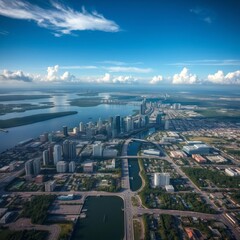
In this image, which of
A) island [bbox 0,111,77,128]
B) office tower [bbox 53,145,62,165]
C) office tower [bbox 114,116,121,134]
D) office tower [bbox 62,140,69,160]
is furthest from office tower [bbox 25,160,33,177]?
island [bbox 0,111,77,128]

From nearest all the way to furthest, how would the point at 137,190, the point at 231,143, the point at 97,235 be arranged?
1. the point at 97,235
2. the point at 137,190
3. the point at 231,143

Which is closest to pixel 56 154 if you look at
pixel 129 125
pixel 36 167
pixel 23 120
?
pixel 36 167

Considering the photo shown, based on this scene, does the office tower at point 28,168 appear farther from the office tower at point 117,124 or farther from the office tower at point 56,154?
the office tower at point 117,124

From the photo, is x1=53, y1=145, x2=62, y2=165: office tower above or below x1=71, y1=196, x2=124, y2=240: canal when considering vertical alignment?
above

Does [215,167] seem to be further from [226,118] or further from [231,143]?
[226,118]

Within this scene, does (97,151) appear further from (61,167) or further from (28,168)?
(28,168)

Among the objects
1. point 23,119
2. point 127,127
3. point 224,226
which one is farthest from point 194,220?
point 23,119

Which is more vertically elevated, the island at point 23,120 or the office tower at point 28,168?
the office tower at point 28,168

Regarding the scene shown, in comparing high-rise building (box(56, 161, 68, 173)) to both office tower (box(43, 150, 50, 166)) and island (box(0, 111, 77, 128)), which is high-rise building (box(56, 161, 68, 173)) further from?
island (box(0, 111, 77, 128))

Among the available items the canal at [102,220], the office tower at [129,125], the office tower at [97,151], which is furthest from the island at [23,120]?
the canal at [102,220]
